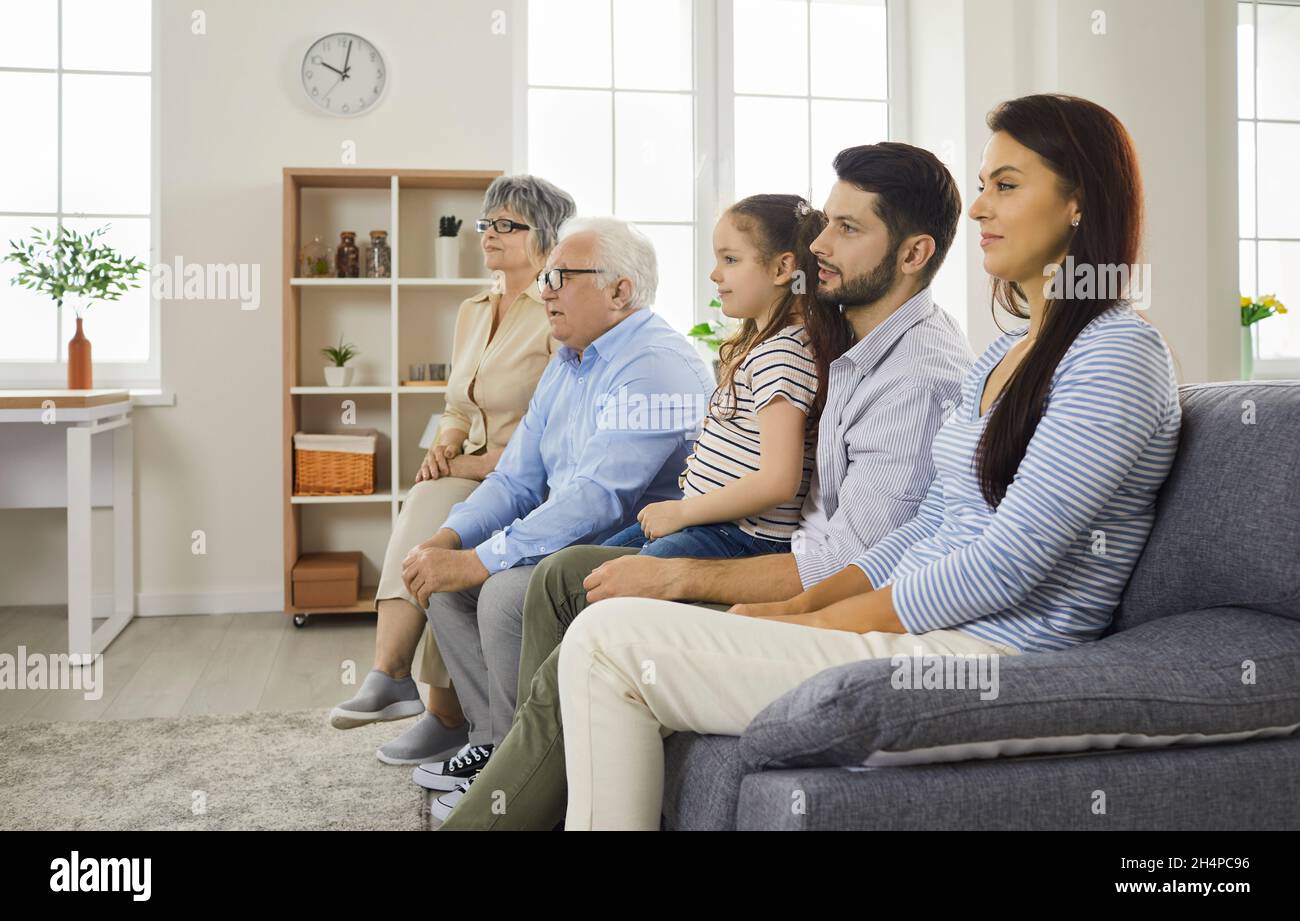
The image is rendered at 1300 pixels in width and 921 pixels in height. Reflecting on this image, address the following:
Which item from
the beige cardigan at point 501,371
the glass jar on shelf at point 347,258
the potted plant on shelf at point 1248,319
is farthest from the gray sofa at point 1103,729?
the glass jar on shelf at point 347,258

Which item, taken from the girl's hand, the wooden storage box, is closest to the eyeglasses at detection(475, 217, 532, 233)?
the girl's hand

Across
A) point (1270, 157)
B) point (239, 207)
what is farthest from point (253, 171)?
point (1270, 157)

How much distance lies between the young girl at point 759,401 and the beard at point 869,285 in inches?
2.7

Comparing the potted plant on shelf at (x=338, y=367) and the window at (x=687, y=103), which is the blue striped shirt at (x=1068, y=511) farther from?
the window at (x=687, y=103)

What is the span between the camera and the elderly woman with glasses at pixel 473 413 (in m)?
2.46

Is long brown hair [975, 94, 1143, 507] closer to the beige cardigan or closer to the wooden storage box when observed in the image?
the beige cardigan

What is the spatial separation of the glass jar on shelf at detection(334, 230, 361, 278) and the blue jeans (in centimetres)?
260

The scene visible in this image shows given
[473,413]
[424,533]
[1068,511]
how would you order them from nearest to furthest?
1. [1068,511]
2. [424,533]
3. [473,413]

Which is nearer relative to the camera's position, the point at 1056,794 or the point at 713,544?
the point at 1056,794

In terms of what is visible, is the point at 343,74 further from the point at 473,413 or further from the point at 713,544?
the point at 713,544

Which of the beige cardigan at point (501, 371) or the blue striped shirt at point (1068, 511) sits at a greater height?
the beige cardigan at point (501, 371)

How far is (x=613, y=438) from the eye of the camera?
213 centimetres

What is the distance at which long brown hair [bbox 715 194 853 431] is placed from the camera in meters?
1.76

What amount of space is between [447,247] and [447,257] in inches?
1.4
